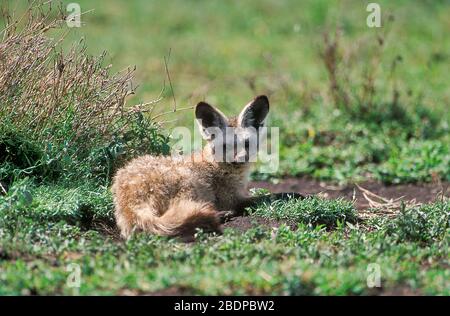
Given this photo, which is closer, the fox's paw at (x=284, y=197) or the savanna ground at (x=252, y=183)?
the savanna ground at (x=252, y=183)

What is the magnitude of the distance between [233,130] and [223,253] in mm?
1934

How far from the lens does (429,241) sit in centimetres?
595

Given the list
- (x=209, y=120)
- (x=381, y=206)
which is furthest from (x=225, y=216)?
(x=381, y=206)

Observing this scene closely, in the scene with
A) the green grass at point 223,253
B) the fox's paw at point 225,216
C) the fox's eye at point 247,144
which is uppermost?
the fox's eye at point 247,144

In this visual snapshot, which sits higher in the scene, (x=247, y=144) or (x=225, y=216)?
(x=247, y=144)

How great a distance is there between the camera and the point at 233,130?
23.5 ft

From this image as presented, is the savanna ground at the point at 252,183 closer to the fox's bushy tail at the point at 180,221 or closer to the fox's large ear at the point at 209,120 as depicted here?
the fox's bushy tail at the point at 180,221

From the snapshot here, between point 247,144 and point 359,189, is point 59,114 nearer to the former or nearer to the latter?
point 247,144

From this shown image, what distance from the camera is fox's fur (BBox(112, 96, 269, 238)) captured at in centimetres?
589

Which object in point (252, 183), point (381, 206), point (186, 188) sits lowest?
point (381, 206)

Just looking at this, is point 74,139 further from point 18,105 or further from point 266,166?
point 266,166

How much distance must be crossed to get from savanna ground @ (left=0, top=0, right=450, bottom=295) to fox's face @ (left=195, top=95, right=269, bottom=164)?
0.43 meters

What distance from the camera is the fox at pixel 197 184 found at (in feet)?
19.4

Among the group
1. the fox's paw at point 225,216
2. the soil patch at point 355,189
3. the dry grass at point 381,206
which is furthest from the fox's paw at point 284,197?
the soil patch at point 355,189
